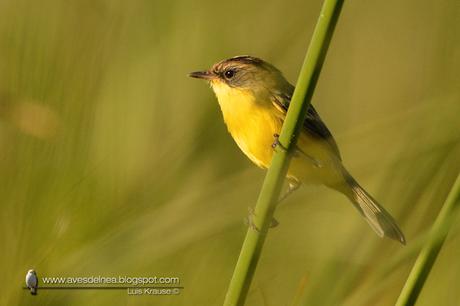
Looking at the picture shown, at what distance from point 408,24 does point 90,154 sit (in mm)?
1459

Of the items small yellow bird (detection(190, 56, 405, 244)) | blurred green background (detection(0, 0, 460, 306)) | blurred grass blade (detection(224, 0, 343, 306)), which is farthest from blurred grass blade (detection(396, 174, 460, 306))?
small yellow bird (detection(190, 56, 405, 244))

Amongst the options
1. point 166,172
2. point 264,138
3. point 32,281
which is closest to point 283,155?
point 166,172

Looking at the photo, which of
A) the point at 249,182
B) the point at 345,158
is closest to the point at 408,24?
the point at 345,158

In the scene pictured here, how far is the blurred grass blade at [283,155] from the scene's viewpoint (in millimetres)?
706

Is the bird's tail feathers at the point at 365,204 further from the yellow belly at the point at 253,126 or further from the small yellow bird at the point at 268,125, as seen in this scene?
the yellow belly at the point at 253,126

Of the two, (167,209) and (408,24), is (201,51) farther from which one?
(408,24)

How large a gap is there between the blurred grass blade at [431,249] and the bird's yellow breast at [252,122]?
3.51ft

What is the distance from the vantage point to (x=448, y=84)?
965mm

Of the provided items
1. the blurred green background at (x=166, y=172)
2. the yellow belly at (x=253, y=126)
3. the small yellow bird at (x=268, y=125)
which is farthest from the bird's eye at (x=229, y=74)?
the blurred green background at (x=166, y=172)

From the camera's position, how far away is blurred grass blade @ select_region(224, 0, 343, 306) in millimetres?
706

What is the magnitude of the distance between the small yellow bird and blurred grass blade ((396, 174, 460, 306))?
973 millimetres

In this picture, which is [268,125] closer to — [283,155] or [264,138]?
[264,138]

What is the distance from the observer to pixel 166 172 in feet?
3.03

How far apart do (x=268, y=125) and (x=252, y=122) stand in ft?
0.16
